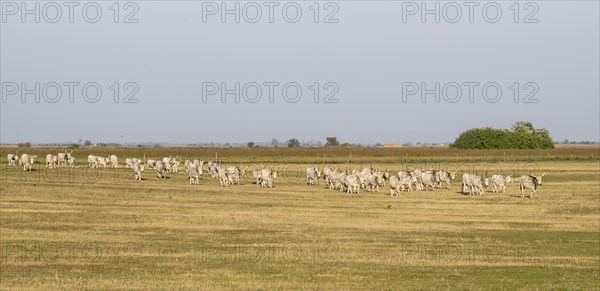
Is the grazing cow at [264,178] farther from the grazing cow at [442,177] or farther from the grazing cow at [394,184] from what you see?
the grazing cow at [442,177]

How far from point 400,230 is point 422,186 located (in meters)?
27.9

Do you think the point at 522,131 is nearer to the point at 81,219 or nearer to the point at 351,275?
the point at 81,219

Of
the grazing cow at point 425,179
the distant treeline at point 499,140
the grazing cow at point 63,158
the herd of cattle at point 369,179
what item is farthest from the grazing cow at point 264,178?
the distant treeline at point 499,140

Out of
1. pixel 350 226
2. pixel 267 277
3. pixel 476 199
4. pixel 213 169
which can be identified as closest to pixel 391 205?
pixel 476 199

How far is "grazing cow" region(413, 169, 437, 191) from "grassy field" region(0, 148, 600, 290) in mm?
1377

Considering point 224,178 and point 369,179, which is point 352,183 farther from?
point 224,178

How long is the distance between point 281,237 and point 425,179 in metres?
33.0

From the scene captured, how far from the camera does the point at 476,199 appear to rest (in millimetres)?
59062

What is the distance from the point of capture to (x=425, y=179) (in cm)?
6788

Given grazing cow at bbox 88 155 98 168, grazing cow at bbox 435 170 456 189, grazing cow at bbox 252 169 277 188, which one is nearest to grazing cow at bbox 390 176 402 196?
grazing cow at bbox 435 170 456 189

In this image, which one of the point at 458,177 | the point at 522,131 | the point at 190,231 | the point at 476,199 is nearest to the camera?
the point at 190,231

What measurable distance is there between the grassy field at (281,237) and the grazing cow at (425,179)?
1377mm

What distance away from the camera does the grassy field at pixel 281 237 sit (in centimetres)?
2611

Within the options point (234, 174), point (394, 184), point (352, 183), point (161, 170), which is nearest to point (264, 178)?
point (234, 174)
